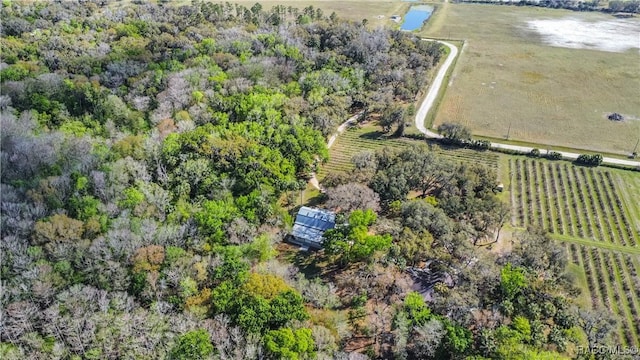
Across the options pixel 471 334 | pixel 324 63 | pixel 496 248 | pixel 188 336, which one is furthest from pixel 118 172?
pixel 324 63

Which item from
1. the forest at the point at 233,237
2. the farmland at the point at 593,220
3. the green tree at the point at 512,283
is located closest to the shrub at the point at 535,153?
the farmland at the point at 593,220

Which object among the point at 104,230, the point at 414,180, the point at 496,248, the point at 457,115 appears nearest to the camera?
the point at 104,230

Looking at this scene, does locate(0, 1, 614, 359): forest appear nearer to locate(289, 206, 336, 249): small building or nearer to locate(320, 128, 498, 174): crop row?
locate(289, 206, 336, 249): small building

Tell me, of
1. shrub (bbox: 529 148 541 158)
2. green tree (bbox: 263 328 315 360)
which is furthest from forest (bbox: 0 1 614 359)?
shrub (bbox: 529 148 541 158)

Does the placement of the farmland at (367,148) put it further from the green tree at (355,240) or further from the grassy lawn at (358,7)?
the grassy lawn at (358,7)

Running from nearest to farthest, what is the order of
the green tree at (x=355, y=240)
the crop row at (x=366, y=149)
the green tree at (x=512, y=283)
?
the green tree at (x=512, y=283) → the green tree at (x=355, y=240) → the crop row at (x=366, y=149)

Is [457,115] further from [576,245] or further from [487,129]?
[576,245]
